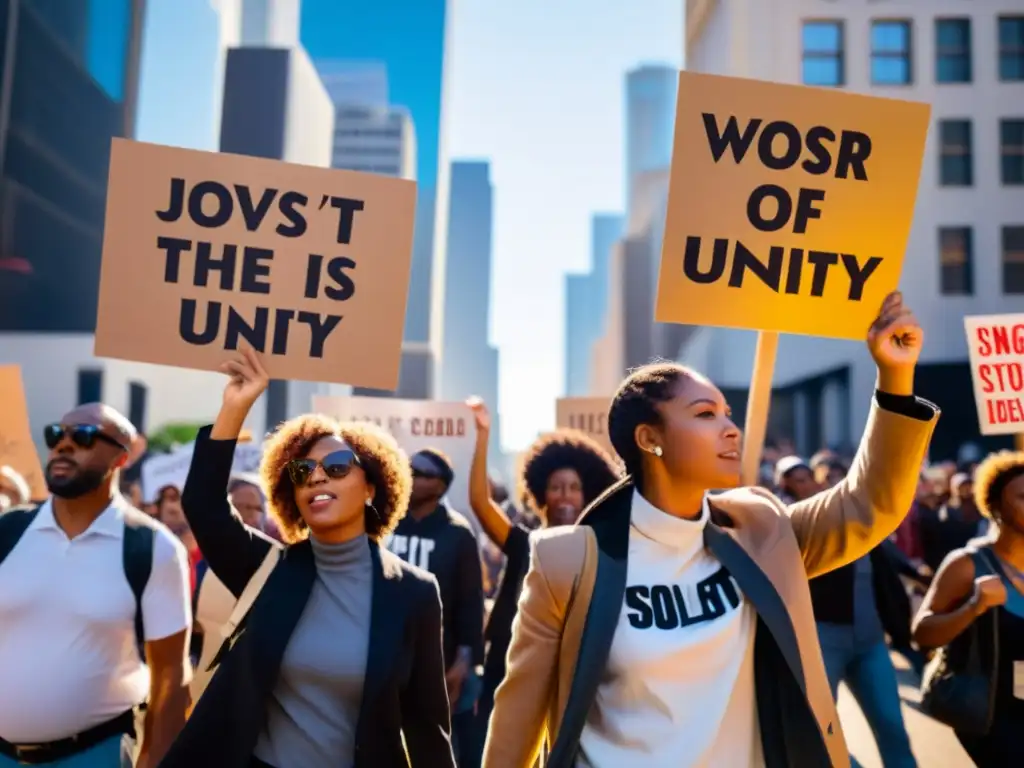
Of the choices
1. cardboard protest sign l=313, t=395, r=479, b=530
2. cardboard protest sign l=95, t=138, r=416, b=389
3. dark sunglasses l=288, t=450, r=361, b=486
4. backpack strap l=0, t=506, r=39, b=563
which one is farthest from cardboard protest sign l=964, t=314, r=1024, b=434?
backpack strap l=0, t=506, r=39, b=563

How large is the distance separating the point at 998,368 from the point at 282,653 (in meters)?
3.65

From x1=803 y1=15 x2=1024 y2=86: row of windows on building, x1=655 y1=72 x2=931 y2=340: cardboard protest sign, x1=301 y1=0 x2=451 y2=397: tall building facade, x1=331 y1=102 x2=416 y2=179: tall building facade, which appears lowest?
x1=655 y1=72 x2=931 y2=340: cardboard protest sign

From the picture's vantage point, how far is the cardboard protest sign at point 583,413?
8.84 meters

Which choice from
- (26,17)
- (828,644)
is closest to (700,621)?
(828,644)

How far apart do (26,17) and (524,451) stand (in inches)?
2245

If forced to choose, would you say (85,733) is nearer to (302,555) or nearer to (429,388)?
(302,555)

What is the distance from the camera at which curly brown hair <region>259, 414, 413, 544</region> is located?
354 cm

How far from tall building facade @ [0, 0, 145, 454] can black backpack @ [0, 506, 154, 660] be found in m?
54.7

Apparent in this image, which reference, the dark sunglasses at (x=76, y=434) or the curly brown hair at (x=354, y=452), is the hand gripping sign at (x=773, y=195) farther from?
the dark sunglasses at (x=76, y=434)

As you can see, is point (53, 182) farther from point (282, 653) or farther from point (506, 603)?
point (282, 653)

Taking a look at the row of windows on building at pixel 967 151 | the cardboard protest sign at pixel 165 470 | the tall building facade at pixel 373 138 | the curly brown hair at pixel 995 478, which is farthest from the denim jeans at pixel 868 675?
the tall building facade at pixel 373 138

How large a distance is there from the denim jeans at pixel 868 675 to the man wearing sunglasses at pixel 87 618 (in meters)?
3.26

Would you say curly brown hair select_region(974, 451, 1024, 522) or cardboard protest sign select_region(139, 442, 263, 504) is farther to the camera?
cardboard protest sign select_region(139, 442, 263, 504)

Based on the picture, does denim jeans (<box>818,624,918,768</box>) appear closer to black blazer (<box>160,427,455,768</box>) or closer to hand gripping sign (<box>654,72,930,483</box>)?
hand gripping sign (<box>654,72,930,483</box>)
